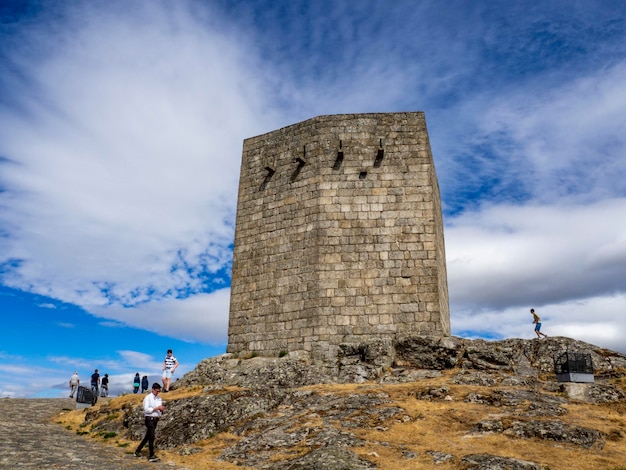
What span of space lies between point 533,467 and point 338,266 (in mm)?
10920

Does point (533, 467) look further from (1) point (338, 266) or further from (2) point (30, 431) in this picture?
(2) point (30, 431)

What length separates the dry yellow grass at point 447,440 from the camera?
35.6 feet

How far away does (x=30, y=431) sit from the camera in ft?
54.3

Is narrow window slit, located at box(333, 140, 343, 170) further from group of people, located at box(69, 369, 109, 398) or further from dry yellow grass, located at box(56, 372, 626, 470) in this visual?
group of people, located at box(69, 369, 109, 398)

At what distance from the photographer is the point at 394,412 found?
44.9 ft

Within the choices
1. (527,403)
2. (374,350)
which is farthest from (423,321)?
(527,403)

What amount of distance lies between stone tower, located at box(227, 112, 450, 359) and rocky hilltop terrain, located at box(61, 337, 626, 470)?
45.4 inches

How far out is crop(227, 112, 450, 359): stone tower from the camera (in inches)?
763

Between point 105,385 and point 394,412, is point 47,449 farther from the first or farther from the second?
point 105,385

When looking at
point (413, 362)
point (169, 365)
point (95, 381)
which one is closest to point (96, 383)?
point (95, 381)

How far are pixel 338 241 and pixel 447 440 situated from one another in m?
9.63

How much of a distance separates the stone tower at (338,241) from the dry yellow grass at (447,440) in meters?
3.94

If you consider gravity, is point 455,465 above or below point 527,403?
below

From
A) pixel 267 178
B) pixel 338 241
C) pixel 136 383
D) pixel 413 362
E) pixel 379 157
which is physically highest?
pixel 379 157
